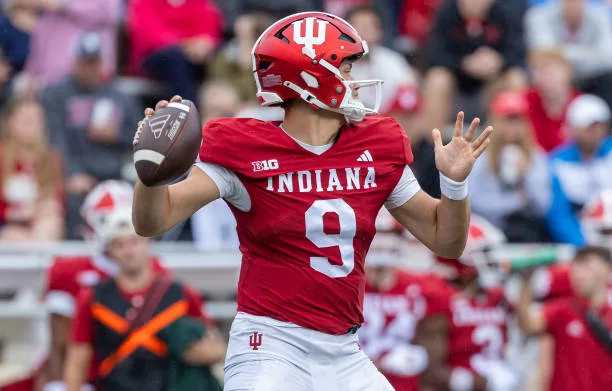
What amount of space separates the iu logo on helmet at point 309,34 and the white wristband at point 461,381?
4044 mm

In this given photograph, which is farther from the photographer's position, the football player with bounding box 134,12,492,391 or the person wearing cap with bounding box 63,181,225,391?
the person wearing cap with bounding box 63,181,225,391

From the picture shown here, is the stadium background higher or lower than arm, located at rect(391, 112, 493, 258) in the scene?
lower

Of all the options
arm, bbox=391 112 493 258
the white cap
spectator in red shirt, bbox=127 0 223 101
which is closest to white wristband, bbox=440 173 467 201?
arm, bbox=391 112 493 258

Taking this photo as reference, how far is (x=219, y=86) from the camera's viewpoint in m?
10.4

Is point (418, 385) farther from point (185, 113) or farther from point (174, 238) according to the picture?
point (185, 113)

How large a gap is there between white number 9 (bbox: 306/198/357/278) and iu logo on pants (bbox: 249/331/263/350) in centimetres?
32

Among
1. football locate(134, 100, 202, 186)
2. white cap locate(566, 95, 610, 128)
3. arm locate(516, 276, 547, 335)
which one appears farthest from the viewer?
white cap locate(566, 95, 610, 128)

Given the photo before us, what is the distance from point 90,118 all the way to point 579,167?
375 cm

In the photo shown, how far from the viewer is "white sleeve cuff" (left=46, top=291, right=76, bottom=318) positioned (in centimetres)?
806

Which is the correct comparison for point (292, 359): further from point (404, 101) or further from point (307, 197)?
point (404, 101)

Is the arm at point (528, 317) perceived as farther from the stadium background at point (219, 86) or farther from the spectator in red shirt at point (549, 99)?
the spectator in red shirt at point (549, 99)


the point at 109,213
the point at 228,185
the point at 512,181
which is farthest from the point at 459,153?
the point at 512,181

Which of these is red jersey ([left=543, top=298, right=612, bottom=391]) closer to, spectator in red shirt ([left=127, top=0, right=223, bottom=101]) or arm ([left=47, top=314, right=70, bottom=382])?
arm ([left=47, top=314, right=70, bottom=382])

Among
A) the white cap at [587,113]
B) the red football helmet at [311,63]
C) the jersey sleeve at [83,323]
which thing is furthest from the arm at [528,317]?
the red football helmet at [311,63]
